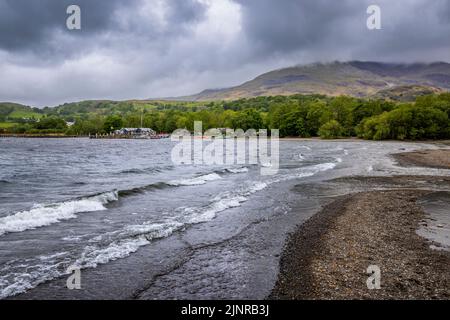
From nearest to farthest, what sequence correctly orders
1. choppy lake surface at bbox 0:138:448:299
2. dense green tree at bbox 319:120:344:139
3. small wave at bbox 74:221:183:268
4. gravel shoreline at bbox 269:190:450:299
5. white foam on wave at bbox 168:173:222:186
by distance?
1. gravel shoreline at bbox 269:190:450:299
2. choppy lake surface at bbox 0:138:448:299
3. small wave at bbox 74:221:183:268
4. white foam on wave at bbox 168:173:222:186
5. dense green tree at bbox 319:120:344:139

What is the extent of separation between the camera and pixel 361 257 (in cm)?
1123

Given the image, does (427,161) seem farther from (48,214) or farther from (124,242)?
(48,214)

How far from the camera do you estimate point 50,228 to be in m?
15.5

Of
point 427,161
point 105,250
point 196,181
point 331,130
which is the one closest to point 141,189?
point 196,181

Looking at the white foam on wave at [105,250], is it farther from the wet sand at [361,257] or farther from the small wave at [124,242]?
the wet sand at [361,257]

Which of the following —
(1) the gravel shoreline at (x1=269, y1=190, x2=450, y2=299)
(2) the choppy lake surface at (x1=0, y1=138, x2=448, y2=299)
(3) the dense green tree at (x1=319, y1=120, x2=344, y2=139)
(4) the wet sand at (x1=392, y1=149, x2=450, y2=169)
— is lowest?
(2) the choppy lake surface at (x1=0, y1=138, x2=448, y2=299)

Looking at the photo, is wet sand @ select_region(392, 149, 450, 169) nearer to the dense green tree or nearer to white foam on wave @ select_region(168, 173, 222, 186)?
white foam on wave @ select_region(168, 173, 222, 186)

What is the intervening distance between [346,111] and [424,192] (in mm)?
163079

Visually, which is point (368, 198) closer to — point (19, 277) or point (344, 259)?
point (344, 259)

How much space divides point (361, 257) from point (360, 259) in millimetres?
248

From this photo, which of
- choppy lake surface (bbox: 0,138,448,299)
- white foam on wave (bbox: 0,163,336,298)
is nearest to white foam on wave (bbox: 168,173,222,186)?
choppy lake surface (bbox: 0,138,448,299)

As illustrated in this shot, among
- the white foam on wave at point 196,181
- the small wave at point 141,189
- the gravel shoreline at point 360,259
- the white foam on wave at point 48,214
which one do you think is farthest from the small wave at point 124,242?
the white foam on wave at point 196,181

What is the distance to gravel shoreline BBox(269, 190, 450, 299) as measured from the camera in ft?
28.6
